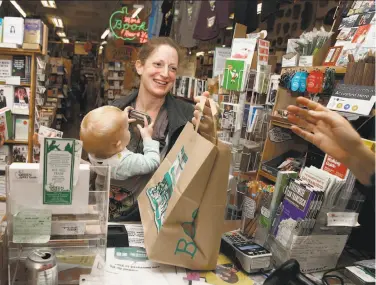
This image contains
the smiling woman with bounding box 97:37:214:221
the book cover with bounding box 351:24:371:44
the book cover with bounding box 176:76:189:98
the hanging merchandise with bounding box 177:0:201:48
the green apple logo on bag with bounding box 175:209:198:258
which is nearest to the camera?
the green apple logo on bag with bounding box 175:209:198:258

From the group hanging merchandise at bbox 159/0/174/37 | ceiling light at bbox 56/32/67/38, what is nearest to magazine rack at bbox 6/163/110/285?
hanging merchandise at bbox 159/0/174/37

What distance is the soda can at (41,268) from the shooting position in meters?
0.93

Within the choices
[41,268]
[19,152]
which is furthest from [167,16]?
[41,268]

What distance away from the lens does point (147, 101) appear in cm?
199

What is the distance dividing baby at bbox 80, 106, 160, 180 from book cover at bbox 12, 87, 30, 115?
2.73 metres

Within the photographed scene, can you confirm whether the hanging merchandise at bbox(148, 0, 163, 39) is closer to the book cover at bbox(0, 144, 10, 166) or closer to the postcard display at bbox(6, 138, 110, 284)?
→ the book cover at bbox(0, 144, 10, 166)

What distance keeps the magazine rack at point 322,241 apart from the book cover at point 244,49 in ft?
3.84

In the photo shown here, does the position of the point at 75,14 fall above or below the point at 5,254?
above

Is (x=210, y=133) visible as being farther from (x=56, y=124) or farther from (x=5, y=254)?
(x=56, y=124)

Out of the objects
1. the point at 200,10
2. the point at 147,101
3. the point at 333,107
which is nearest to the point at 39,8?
the point at 200,10

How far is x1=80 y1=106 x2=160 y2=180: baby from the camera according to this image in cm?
128

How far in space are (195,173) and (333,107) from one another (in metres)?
0.91

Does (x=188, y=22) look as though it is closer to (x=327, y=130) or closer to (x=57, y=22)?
(x=327, y=130)

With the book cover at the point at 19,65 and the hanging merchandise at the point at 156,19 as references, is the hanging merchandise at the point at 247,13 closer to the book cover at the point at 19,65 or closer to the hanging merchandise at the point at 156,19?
the hanging merchandise at the point at 156,19
